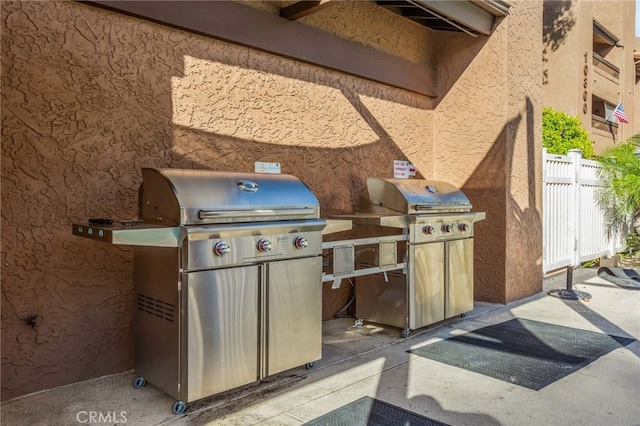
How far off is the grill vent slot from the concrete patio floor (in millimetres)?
594

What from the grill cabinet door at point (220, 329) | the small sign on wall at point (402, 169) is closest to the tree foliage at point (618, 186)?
the small sign on wall at point (402, 169)

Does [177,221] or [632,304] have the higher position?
[177,221]

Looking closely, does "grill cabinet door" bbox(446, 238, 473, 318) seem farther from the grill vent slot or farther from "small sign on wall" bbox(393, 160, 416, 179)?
the grill vent slot

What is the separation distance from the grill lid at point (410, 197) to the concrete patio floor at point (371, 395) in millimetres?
1367

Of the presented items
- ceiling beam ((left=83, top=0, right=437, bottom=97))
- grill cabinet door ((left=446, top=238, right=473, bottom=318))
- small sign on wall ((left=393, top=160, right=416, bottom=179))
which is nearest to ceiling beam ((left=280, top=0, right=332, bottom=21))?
ceiling beam ((left=83, top=0, right=437, bottom=97))

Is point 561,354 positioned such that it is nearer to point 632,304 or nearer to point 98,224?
point 632,304

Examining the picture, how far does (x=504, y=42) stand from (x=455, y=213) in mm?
2465

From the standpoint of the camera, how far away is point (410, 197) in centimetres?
453

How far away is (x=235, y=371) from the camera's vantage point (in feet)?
10.3

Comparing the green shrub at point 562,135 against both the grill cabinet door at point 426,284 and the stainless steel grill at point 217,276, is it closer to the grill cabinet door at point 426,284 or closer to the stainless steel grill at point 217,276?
the grill cabinet door at point 426,284

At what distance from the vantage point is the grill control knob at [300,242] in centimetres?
345

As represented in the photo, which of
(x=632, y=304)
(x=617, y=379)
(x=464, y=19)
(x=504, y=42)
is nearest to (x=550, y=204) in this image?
(x=632, y=304)

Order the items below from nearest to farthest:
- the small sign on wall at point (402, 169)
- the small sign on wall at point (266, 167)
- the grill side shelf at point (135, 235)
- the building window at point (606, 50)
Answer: the grill side shelf at point (135, 235), the small sign on wall at point (266, 167), the small sign on wall at point (402, 169), the building window at point (606, 50)

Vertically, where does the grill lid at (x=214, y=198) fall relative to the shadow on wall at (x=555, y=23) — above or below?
below
